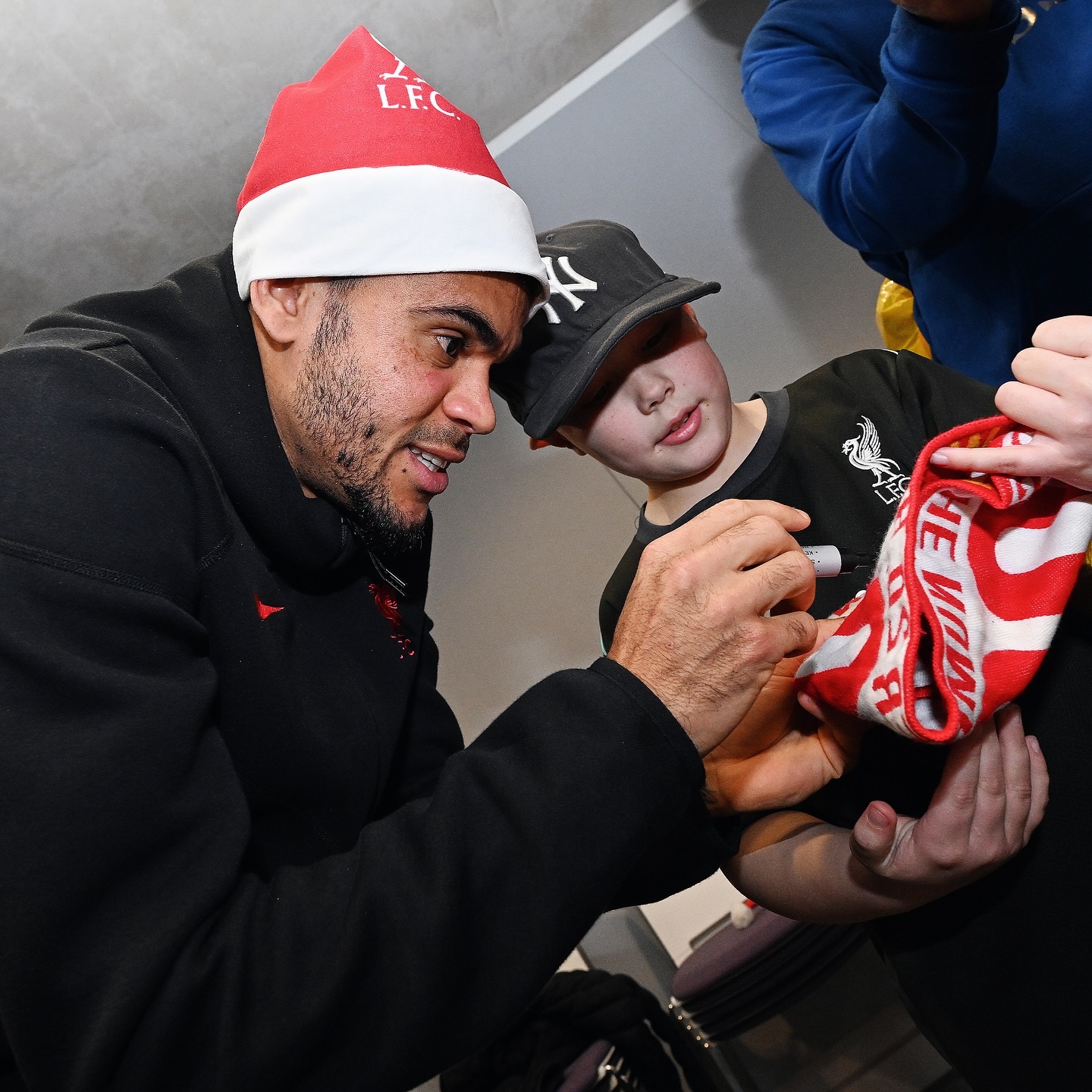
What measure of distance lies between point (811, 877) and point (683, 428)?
0.55 meters

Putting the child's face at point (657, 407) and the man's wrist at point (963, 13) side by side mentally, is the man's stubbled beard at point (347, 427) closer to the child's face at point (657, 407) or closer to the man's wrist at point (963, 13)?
the child's face at point (657, 407)

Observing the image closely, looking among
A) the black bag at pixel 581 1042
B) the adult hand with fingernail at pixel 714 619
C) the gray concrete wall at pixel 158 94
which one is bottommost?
the black bag at pixel 581 1042

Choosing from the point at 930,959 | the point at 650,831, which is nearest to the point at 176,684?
the point at 650,831

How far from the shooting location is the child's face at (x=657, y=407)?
116cm

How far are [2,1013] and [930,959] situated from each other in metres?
0.85

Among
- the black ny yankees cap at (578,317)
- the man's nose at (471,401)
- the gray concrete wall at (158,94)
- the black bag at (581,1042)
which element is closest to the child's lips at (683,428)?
the black ny yankees cap at (578,317)

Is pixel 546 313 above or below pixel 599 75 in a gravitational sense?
below

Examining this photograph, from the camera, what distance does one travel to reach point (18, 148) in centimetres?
176

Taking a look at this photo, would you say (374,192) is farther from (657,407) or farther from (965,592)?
(965,592)

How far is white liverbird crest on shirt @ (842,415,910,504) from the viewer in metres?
1.11

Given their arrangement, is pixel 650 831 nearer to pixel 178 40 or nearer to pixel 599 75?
pixel 178 40

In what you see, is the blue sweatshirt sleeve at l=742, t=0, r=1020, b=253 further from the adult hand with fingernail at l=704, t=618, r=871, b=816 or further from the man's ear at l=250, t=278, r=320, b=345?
the man's ear at l=250, t=278, r=320, b=345

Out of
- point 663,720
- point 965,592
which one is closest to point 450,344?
point 663,720

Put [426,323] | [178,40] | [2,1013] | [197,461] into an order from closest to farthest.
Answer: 1. [2,1013]
2. [197,461]
3. [426,323]
4. [178,40]
